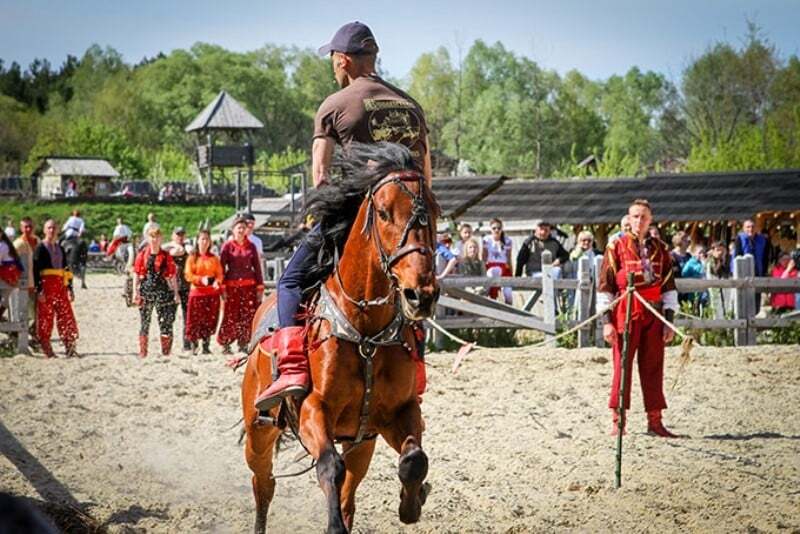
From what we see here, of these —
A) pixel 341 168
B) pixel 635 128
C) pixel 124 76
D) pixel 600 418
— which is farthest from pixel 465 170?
pixel 341 168

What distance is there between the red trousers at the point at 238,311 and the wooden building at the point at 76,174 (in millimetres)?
72945

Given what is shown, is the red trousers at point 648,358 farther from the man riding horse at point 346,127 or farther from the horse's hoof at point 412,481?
the horse's hoof at point 412,481

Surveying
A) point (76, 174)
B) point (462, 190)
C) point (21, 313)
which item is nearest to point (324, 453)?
point (21, 313)

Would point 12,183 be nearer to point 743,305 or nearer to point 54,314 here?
point 54,314

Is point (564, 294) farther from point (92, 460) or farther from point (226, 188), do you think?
point (226, 188)

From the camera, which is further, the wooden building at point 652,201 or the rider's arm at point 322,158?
the wooden building at point 652,201

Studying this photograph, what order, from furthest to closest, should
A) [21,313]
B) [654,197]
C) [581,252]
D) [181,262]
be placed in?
1. [654,197]
2. [581,252]
3. [181,262]
4. [21,313]

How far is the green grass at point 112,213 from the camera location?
6438cm

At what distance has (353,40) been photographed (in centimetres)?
614

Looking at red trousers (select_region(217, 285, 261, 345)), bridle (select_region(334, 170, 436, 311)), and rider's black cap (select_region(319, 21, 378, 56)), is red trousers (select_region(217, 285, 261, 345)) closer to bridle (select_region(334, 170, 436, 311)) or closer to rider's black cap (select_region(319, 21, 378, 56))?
rider's black cap (select_region(319, 21, 378, 56))

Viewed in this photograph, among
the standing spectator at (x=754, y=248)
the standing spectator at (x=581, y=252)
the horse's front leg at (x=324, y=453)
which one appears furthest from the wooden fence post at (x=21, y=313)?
the standing spectator at (x=754, y=248)

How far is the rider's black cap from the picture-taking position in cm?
613

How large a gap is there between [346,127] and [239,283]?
1080 cm

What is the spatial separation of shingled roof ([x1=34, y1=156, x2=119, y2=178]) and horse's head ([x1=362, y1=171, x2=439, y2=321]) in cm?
8758
